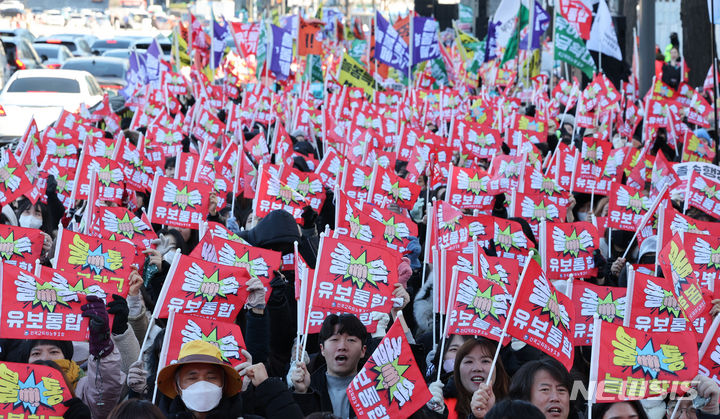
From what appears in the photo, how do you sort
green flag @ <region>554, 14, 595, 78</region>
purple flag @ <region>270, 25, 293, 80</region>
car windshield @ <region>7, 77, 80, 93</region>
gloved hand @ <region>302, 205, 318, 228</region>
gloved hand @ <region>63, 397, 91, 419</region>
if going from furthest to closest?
car windshield @ <region>7, 77, 80, 93</region> → purple flag @ <region>270, 25, 293, 80</region> → green flag @ <region>554, 14, 595, 78</region> → gloved hand @ <region>302, 205, 318, 228</region> → gloved hand @ <region>63, 397, 91, 419</region>

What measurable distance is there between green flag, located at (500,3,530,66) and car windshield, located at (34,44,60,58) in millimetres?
13505

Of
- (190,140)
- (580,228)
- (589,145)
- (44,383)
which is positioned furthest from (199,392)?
(190,140)

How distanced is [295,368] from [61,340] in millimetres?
1180

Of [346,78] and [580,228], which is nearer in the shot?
[580,228]

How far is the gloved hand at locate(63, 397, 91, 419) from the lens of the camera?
5094mm

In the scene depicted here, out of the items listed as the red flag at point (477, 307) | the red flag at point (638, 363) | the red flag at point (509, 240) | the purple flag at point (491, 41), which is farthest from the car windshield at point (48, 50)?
the red flag at point (638, 363)

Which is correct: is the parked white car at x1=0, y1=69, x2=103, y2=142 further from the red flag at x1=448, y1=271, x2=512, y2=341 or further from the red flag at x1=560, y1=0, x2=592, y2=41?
the red flag at x1=448, y1=271, x2=512, y2=341

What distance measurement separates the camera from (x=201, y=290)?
6.23 metres

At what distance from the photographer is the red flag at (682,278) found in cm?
623

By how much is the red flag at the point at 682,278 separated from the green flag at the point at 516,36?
46.5 feet

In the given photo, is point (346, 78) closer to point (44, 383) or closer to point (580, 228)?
point (580, 228)

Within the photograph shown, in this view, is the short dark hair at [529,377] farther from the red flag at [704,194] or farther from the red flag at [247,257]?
the red flag at [704,194]

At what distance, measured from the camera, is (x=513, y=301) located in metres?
5.70

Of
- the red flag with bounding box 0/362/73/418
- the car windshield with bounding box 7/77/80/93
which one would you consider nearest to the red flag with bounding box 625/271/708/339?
the red flag with bounding box 0/362/73/418
